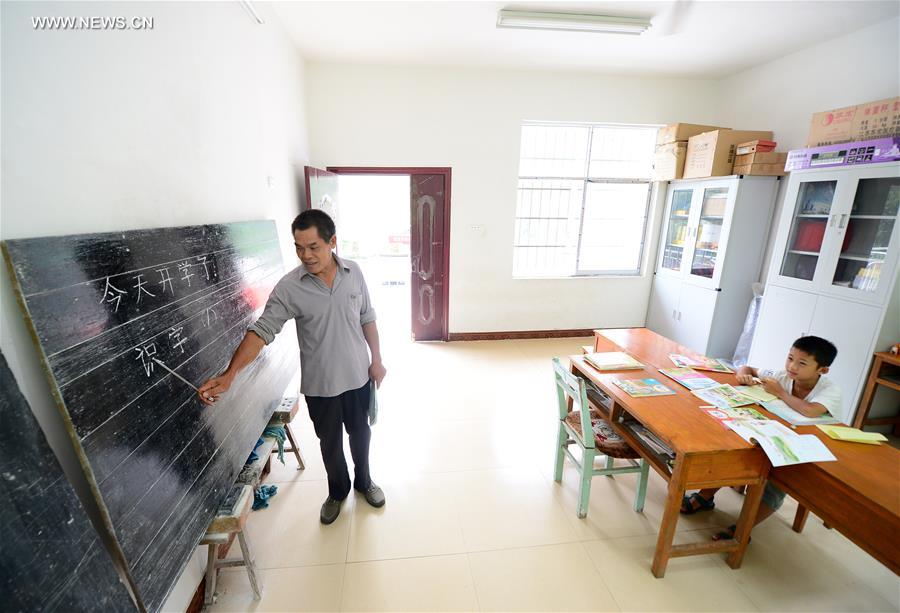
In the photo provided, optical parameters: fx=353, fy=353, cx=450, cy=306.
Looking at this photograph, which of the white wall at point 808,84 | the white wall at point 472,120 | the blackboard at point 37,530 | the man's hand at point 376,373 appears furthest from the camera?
the white wall at point 472,120

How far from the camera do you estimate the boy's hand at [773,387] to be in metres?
1.82

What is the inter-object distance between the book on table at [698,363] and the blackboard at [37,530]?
2674mm

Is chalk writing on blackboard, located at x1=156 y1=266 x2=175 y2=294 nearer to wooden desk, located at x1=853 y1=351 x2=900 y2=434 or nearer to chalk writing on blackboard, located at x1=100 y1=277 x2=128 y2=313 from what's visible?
chalk writing on blackboard, located at x1=100 y1=277 x2=128 y2=313

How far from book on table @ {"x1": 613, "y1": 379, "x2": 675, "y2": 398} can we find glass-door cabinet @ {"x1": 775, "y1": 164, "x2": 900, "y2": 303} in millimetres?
2032

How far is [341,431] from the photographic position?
1.86 metres

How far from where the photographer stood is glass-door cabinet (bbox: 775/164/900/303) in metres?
2.51

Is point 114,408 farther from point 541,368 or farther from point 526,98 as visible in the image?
point 526,98

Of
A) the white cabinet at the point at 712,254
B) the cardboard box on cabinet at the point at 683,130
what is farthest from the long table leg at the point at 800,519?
the cardboard box on cabinet at the point at 683,130

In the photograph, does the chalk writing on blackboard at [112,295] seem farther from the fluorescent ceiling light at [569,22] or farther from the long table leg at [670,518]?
the fluorescent ceiling light at [569,22]

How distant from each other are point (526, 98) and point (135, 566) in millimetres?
4611

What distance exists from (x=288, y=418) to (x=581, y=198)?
4001mm

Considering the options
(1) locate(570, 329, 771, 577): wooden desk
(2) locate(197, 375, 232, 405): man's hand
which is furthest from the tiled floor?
(2) locate(197, 375, 232, 405): man's hand

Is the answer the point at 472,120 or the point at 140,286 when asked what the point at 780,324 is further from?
the point at 140,286

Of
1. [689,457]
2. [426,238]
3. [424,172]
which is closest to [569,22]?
[424,172]
